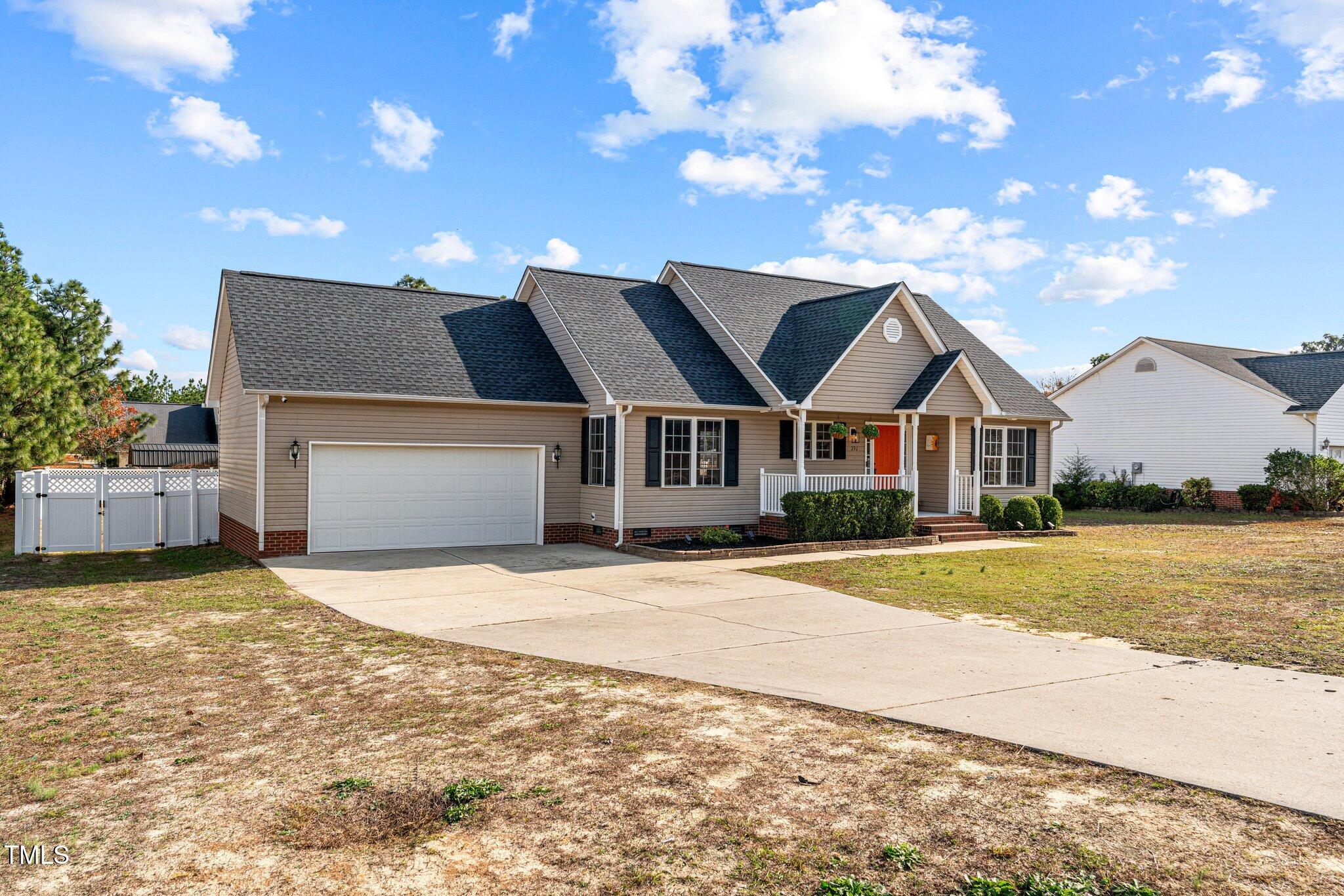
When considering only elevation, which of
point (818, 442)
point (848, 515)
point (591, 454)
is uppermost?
point (818, 442)

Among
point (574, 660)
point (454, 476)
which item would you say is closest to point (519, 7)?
point (454, 476)

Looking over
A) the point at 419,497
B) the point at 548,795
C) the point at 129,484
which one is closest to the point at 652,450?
the point at 419,497

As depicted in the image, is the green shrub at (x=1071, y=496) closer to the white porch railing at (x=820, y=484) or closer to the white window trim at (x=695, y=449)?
the white porch railing at (x=820, y=484)

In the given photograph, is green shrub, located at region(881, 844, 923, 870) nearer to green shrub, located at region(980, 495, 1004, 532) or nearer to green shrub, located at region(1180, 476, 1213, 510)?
green shrub, located at region(980, 495, 1004, 532)

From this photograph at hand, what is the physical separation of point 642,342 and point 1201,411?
23.0 metres

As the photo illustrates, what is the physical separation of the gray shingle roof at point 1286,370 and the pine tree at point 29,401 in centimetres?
3558

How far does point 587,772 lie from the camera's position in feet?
16.9

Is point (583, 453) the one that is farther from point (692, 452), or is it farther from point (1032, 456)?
point (1032, 456)

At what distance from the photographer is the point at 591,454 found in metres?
18.6

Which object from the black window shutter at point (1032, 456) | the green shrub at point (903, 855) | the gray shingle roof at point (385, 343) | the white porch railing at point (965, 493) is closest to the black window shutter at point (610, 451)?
the gray shingle roof at point (385, 343)

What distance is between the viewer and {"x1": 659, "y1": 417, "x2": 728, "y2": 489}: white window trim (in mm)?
17891

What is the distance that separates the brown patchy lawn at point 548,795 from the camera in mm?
3951

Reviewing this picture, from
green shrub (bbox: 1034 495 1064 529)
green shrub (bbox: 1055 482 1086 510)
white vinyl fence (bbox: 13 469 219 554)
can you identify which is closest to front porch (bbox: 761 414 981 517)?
green shrub (bbox: 1034 495 1064 529)

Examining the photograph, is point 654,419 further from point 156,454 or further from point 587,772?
point 156,454
